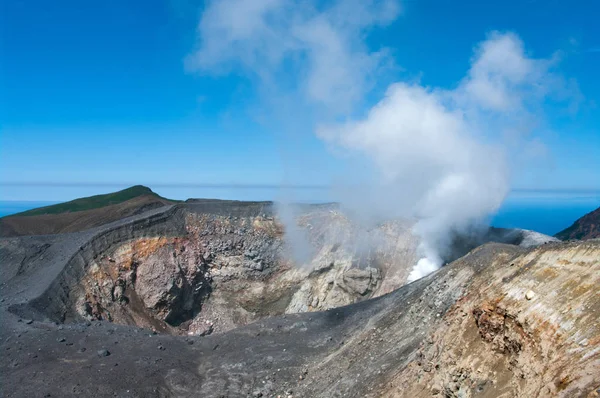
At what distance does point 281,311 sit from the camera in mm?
37219

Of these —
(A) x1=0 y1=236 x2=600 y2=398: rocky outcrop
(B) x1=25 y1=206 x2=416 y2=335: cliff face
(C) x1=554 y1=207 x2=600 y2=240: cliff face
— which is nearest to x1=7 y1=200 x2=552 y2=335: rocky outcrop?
(B) x1=25 y1=206 x2=416 y2=335: cliff face

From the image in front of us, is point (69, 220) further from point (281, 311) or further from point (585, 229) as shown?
point (585, 229)

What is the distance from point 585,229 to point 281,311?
55.8 metres

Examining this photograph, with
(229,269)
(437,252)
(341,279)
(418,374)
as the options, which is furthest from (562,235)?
(418,374)

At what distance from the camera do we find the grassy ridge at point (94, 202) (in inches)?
3187

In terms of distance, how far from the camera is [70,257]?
99.0 ft

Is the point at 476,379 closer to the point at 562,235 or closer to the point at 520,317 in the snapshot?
the point at 520,317

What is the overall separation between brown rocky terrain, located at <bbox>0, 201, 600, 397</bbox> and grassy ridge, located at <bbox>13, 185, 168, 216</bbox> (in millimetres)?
47647

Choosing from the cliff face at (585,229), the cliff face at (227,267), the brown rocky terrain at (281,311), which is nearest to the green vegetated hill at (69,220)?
the brown rocky terrain at (281,311)

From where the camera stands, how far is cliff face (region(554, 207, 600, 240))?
66.1 m

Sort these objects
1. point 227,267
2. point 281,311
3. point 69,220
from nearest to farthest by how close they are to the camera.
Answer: point 281,311 < point 227,267 < point 69,220

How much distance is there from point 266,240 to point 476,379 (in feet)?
98.7

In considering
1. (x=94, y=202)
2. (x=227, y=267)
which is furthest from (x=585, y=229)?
(x=94, y=202)

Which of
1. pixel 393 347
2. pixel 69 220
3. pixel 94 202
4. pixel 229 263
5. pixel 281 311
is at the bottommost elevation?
pixel 281 311
